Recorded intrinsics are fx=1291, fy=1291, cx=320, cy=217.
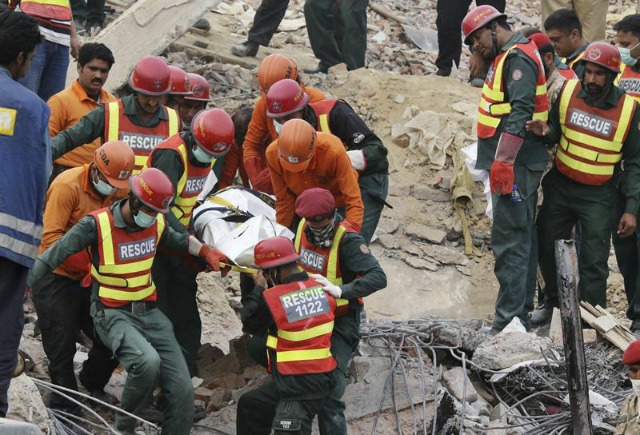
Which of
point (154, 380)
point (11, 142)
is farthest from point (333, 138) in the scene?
point (11, 142)

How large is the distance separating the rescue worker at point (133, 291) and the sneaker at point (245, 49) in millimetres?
6338

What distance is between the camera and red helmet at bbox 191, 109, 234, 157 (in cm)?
830

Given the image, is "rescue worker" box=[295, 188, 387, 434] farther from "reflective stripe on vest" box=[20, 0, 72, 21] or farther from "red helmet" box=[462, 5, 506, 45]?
"reflective stripe on vest" box=[20, 0, 72, 21]

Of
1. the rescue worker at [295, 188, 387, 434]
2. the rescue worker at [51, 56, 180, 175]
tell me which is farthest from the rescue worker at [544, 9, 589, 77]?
the rescue worker at [51, 56, 180, 175]

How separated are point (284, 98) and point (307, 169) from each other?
0.54 meters

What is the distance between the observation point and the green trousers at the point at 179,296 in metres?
8.64

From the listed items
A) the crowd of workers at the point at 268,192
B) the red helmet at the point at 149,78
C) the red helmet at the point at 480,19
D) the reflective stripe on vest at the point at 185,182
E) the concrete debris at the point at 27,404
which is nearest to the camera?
the concrete debris at the point at 27,404

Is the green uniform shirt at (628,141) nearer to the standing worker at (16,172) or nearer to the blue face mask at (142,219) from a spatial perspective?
the blue face mask at (142,219)

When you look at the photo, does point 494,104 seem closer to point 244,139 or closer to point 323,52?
point 244,139

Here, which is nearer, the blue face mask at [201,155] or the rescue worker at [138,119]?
the blue face mask at [201,155]

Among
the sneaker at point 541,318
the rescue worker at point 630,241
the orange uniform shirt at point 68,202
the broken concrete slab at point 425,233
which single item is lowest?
the broken concrete slab at point 425,233

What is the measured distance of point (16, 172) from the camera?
623cm

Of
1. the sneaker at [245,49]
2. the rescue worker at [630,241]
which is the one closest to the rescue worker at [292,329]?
the rescue worker at [630,241]

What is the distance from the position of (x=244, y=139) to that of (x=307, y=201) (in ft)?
6.02
